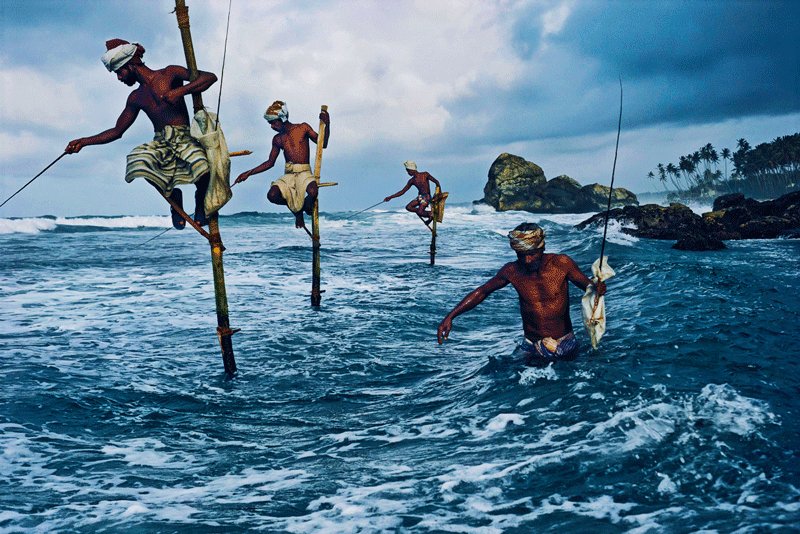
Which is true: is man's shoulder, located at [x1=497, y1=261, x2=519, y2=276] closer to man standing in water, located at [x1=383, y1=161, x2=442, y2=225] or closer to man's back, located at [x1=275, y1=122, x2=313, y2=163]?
man's back, located at [x1=275, y1=122, x2=313, y2=163]

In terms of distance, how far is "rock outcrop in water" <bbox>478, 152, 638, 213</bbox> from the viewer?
78500 mm

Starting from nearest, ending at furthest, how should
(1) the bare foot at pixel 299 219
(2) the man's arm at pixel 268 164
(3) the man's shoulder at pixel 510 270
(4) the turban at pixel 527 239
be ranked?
(4) the turban at pixel 527 239
(3) the man's shoulder at pixel 510 270
(2) the man's arm at pixel 268 164
(1) the bare foot at pixel 299 219

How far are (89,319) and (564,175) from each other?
74351 mm

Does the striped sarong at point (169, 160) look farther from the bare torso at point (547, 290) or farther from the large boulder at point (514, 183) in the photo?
the large boulder at point (514, 183)

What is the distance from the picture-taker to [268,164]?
10.8 meters

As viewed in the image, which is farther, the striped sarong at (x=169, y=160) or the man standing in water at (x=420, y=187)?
the man standing in water at (x=420, y=187)

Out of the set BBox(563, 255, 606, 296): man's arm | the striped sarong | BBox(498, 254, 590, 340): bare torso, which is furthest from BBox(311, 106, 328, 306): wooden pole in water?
BBox(563, 255, 606, 296): man's arm

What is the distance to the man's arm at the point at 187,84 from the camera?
652cm

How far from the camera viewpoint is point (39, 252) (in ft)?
93.7

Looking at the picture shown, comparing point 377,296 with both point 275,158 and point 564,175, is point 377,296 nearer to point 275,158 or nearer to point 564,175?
point 275,158

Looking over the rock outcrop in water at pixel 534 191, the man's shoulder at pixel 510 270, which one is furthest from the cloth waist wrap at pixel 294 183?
the rock outcrop in water at pixel 534 191

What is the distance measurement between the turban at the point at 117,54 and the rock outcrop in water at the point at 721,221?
22671 millimetres

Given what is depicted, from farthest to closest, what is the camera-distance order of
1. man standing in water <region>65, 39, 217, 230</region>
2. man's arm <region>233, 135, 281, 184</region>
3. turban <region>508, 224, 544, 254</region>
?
Answer: man's arm <region>233, 135, 281, 184</region> → man standing in water <region>65, 39, 217, 230</region> → turban <region>508, 224, 544, 254</region>

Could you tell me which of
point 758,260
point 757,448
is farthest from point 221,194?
point 758,260
